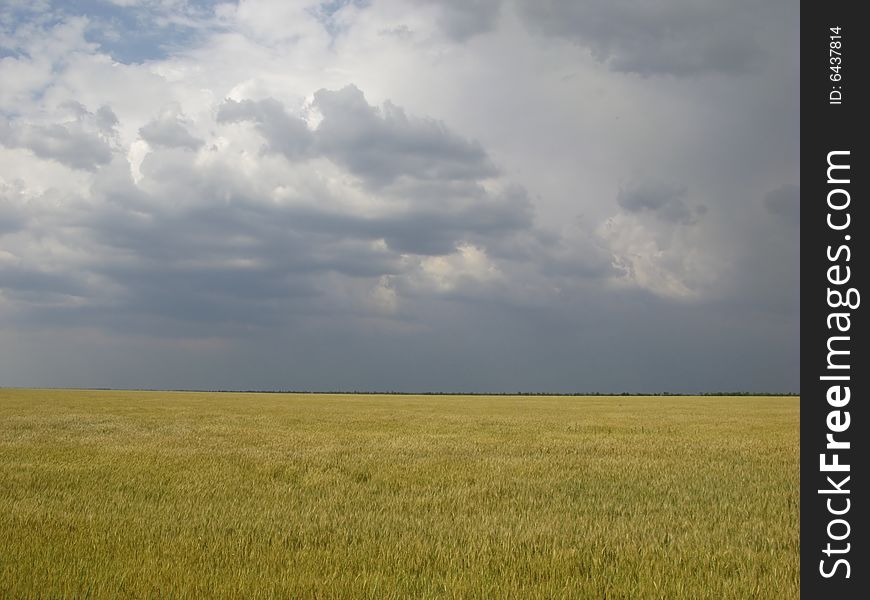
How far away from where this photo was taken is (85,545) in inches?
360

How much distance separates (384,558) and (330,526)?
7.31 ft

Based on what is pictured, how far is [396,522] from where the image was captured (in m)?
11.0

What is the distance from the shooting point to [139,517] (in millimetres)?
11195

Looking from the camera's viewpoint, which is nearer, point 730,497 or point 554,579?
point 554,579

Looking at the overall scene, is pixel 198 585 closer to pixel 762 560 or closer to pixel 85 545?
pixel 85 545

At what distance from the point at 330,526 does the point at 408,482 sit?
179 inches

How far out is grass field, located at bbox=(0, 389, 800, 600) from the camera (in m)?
7.65

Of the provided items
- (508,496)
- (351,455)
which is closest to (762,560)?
(508,496)

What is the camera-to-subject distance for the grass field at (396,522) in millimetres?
7648

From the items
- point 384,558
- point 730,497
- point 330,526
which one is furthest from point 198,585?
point 730,497

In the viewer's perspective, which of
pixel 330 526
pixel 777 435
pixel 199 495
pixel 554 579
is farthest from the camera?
pixel 777 435

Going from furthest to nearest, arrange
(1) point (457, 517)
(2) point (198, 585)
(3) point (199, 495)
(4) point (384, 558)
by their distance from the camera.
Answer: (3) point (199, 495) < (1) point (457, 517) < (4) point (384, 558) < (2) point (198, 585)

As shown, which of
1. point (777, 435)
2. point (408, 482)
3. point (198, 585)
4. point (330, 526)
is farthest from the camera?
point (777, 435)

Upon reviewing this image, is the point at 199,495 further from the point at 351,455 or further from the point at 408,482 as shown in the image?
the point at 351,455
